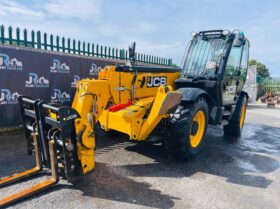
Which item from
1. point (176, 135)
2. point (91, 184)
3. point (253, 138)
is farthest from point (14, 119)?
point (253, 138)

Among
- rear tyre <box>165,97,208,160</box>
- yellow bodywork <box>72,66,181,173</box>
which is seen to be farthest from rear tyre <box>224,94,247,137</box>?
yellow bodywork <box>72,66,181,173</box>

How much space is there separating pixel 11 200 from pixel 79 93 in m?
1.72

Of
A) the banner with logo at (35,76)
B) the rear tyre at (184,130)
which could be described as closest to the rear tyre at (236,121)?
the rear tyre at (184,130)

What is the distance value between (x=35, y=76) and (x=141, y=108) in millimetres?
3520

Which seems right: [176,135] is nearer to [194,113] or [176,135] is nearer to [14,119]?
[194,113]

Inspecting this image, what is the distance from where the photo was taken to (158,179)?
3.65 meters

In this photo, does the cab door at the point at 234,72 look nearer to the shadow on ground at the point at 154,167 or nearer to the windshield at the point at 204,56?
the windshield at the point at 204,56

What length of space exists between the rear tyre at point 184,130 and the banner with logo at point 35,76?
12.6 feet

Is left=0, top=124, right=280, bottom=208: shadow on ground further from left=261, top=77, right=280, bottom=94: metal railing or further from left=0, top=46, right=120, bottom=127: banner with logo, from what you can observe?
left=261, top=77, right=280, bottom=94: metal railing

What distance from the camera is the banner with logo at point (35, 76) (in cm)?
570

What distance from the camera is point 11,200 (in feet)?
9.18

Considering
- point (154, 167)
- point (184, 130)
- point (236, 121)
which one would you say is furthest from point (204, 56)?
point (154, 167)

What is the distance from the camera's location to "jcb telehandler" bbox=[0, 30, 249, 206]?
10.1ft

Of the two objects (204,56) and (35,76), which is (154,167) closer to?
(204,56)
